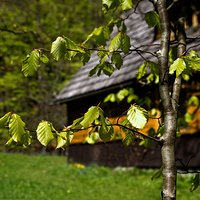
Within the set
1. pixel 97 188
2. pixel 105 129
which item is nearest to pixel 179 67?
pixel 105 129

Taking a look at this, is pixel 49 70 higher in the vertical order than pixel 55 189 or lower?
higher

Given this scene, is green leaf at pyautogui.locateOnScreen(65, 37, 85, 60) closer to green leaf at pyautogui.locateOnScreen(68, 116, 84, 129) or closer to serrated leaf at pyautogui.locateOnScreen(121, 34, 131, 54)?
serrated leaf at pyautogui.locateOnScreen(121, 34, 131, 54)

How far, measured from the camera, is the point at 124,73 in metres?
12.5

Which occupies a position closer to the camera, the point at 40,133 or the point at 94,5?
the point at 40,133

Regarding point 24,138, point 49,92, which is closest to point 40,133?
point 24,138

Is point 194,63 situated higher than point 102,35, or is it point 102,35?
point 102,35

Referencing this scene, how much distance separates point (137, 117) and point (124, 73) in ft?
34.9

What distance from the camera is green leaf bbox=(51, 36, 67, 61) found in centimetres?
199

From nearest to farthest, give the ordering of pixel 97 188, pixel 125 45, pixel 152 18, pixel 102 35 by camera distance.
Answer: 1. pixel 125 45
2. pixel 152 18
3. pixel 102 35
4. pixel 97 188

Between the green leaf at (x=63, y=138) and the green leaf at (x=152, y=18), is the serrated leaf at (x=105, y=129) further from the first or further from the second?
the green leaf at (x=152, y=18)

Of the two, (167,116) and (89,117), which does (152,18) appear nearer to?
(167,116)

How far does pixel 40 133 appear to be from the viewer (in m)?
1.90

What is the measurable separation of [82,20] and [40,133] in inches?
1373

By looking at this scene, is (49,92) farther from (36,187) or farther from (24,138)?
(24,138)
